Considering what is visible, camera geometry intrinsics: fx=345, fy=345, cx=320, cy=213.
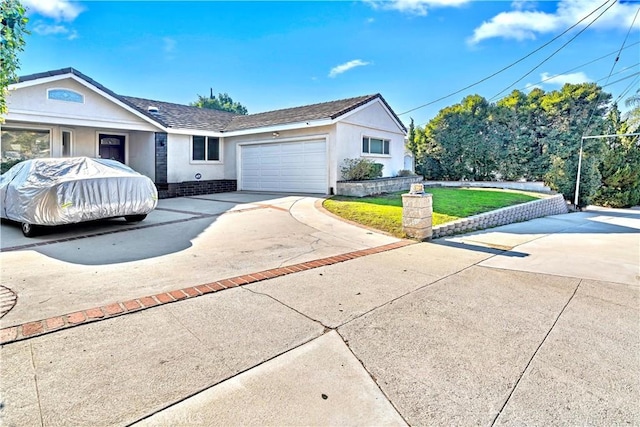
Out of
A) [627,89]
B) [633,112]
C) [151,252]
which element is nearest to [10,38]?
[151,252]

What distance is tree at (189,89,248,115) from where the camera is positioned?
132 ft

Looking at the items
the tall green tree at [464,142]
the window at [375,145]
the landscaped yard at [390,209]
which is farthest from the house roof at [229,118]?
the tall green tree at [464,142]

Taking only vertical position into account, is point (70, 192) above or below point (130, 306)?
above

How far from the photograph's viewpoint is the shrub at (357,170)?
14.3 m

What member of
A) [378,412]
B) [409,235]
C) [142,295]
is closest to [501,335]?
[378,412]

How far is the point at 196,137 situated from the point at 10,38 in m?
13.3

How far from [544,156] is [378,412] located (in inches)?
930

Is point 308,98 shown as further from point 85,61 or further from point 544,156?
point 544,156

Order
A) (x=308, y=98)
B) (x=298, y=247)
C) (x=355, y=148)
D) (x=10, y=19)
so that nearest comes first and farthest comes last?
1. (x=10, y=19)
2. (x=298, y=247)
3. (x=355, y=148)
4. (x=308, y=98)

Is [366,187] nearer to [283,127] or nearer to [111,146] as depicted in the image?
[283,127]

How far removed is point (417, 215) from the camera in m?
7.47

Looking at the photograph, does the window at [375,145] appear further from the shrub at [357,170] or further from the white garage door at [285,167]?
the white garage door at [285,167]

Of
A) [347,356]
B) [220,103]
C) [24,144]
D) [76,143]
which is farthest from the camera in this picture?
[220,103]

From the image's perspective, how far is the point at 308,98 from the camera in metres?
24.5
